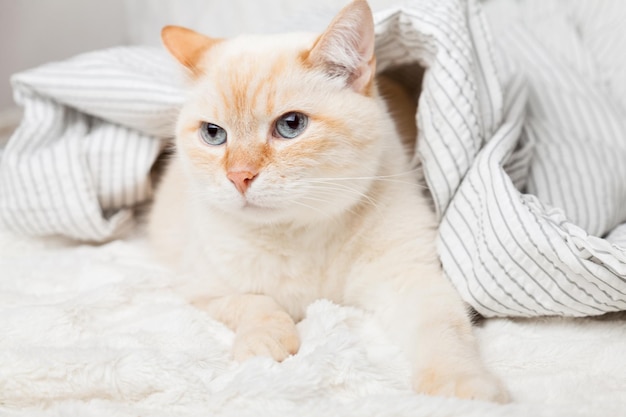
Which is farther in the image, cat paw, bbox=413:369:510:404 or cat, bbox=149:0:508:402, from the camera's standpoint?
cat, bbox=149:0:508:402

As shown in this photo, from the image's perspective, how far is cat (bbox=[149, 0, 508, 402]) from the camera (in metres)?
1.25

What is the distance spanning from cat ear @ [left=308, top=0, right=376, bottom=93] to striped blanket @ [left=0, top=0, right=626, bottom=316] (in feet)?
0.90

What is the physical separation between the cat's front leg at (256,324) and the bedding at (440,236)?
35 millimetres

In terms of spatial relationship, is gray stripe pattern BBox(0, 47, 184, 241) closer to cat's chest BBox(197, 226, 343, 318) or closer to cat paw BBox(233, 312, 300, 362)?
cat's chest BBox(197, 226, 343, 318)

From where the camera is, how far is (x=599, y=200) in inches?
61.8

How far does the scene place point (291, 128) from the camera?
131cm

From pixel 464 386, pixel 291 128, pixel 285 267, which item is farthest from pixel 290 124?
pixel 464 386

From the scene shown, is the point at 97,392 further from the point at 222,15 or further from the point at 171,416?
the point at 222,15

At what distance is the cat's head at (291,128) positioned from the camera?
4.09 feet

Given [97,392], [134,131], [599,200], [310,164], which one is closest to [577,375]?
[599,200]

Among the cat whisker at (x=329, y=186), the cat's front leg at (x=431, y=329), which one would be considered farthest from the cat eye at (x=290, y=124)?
the cat's front leg at (x=431, y=329)

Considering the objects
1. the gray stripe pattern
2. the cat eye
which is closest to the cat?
the cat eye

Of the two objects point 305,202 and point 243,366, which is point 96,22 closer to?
point 305,202

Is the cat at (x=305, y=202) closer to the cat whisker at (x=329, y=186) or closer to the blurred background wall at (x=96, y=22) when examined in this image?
the cat whisker at (x=329, y=186)
